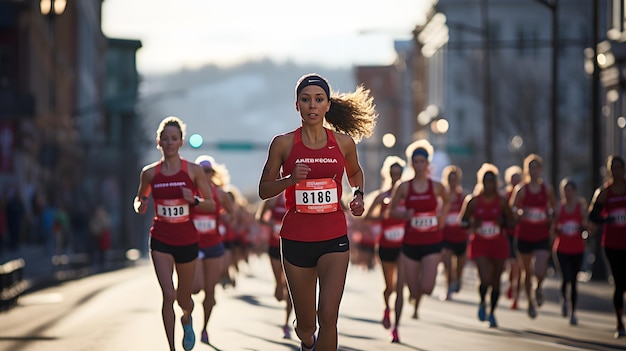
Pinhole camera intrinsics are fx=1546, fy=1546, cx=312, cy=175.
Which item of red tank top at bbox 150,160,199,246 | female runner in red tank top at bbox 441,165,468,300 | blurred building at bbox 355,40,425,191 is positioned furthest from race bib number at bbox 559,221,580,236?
blurred building at bbox 355,40,425,191

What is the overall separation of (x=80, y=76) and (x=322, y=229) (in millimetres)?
77554

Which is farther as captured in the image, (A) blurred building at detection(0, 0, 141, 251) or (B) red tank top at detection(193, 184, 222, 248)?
(A) blurred building at detection(0, 0, 141, 251)

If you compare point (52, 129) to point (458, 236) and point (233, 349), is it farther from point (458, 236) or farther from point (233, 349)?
point (233, 349)

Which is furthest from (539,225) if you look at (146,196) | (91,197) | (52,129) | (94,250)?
(91,197)

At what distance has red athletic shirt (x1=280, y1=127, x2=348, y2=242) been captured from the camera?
419 inches

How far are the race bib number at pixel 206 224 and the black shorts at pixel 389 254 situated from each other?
2.02 m

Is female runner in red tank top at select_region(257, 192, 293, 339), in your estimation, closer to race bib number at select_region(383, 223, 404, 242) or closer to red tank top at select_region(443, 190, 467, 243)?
race bib number at select_region(383, 223, 404, 242)

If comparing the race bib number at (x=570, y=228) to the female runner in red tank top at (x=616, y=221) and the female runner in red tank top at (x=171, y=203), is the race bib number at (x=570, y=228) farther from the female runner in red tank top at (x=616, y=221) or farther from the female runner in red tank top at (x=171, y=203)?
the female runner in red tank top at (x=171, y=203)

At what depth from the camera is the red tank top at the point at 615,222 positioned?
→ 17.0 m

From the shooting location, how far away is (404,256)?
17.2 m

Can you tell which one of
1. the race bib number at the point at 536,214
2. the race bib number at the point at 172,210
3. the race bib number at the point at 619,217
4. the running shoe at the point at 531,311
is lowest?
the running shoe at the point at 531,311

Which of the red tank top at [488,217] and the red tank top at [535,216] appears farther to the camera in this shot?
the red tank top at [535,216]

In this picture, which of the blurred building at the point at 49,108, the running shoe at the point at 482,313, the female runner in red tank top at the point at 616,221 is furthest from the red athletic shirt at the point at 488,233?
the blurred building at the point at 49,108

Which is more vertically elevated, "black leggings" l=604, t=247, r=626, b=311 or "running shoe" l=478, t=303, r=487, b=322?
"black leggings" l=604, t=247, r=626, b=311
